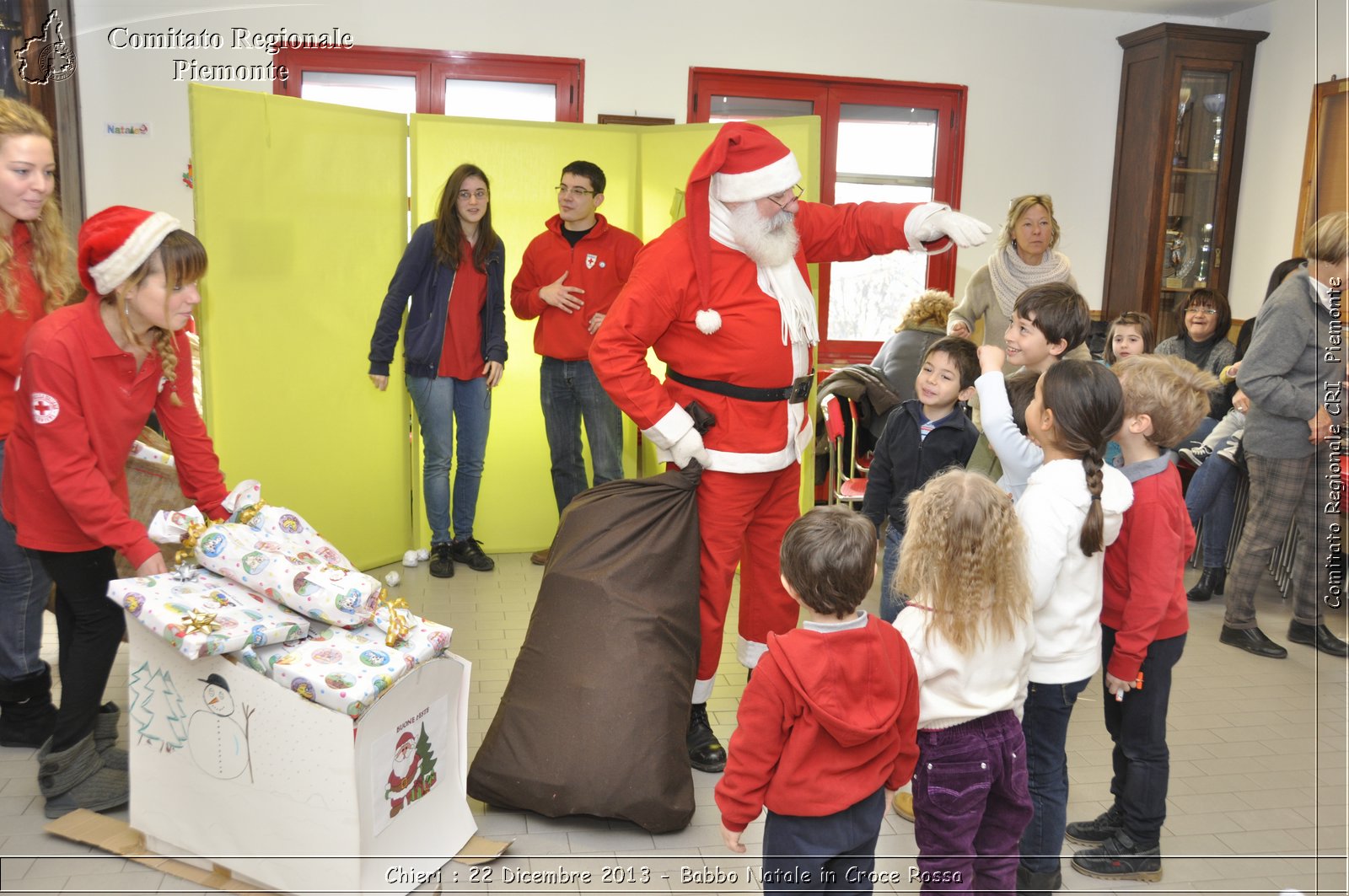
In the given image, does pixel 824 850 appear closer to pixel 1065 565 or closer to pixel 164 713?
pixel 1065 565

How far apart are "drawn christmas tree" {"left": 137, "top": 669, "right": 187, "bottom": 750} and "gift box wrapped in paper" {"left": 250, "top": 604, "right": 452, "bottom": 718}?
9.3 inches

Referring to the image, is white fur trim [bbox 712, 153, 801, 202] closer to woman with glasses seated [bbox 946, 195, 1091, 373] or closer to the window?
woman with glasses seated [bbox 946, 195, 1091, 373]

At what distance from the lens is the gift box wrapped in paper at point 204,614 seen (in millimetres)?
1973

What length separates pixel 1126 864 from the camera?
2.40 m

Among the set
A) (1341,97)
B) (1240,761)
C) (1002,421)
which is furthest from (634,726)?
(1341,97)

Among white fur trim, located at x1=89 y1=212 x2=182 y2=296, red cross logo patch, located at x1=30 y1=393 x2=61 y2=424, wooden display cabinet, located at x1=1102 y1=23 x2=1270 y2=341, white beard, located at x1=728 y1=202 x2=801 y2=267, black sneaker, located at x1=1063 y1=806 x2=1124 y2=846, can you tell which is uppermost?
wooden display cabinet, located at x1=1102 y1=23 x2=1270 y2=341

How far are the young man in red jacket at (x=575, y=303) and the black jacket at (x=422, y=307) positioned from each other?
0.13 m

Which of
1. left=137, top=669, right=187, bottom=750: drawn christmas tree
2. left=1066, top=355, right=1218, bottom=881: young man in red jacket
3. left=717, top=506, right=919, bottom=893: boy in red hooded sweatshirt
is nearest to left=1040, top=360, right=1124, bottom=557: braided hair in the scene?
left=1066, top=355, right=1218, bottom=881: young man in red jacket

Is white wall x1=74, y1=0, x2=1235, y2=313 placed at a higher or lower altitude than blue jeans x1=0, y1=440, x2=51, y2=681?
higher

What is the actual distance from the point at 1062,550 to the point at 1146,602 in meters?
0.30

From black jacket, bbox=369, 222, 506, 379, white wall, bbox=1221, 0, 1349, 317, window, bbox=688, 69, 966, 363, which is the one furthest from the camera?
window, bbox=688, 69, 966, 363

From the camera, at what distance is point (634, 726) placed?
2477 millimetres

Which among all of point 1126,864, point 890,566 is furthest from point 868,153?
point 1126,864

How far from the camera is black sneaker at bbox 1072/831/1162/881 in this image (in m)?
2.40
